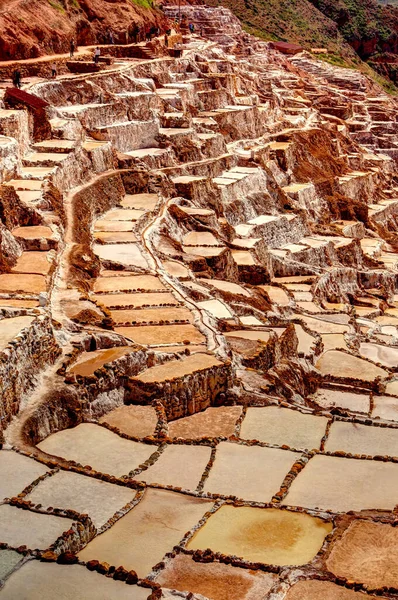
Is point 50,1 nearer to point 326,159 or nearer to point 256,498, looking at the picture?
point 326,159

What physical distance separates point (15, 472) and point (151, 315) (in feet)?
29.0

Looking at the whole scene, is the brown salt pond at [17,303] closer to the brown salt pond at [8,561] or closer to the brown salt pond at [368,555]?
the brown salt pond at [8,561]

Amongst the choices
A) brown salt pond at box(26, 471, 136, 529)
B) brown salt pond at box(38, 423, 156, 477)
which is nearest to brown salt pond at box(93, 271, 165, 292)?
brown salt pond at box(38, 423, 156, 477)

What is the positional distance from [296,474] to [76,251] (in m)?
12.3

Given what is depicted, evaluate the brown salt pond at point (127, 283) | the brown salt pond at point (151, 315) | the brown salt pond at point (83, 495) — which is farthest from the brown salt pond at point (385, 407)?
the brown salt pond at point (83, 495)

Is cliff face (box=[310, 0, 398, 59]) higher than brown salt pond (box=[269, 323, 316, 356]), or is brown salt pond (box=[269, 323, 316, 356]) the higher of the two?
brown salt pond (box=[269, 323, 316, 356])

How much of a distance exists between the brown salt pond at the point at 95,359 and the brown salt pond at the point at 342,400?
20.4 feet

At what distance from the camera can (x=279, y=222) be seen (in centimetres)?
3928

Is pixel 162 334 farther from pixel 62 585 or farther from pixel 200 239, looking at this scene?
pixel 200 239

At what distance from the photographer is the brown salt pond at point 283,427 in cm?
1688

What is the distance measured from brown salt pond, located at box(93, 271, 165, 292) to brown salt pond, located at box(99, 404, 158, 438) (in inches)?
258

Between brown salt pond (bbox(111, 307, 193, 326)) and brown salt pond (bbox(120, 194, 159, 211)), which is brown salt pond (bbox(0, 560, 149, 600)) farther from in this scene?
brown salt pond (bbox(120, 194, 159, 211))

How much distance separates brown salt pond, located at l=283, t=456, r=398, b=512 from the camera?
547 inches

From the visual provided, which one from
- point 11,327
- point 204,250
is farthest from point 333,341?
point 11,327
